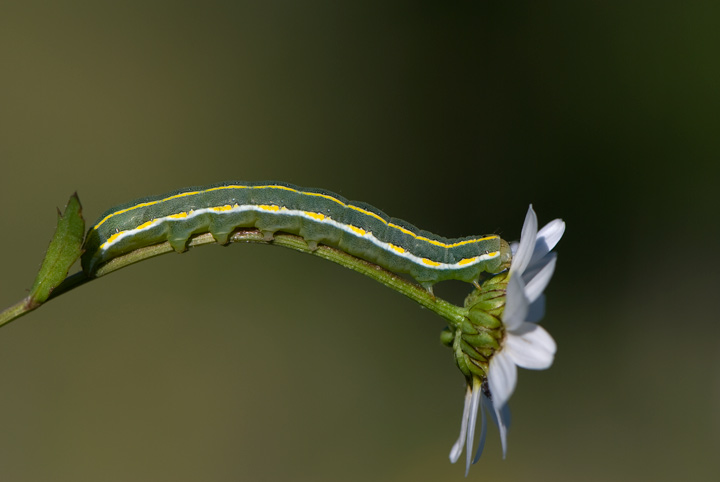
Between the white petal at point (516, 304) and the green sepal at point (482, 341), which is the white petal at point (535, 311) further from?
the green sepal at point (482, 341)

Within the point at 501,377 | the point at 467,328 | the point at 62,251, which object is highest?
the point at 467,328

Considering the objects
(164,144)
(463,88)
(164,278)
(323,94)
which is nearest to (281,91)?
(323,94)

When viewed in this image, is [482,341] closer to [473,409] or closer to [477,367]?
[477,367]

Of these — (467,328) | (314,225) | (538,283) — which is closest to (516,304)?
(538,283)

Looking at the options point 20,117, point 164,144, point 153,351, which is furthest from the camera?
point 164,144

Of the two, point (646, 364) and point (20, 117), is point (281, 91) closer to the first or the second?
point (20, 117)

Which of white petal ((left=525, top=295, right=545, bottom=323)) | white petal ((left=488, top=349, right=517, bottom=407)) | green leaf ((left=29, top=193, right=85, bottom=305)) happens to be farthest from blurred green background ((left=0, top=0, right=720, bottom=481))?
green leaf ((left=29, top=193, right=85, bottom=305))
